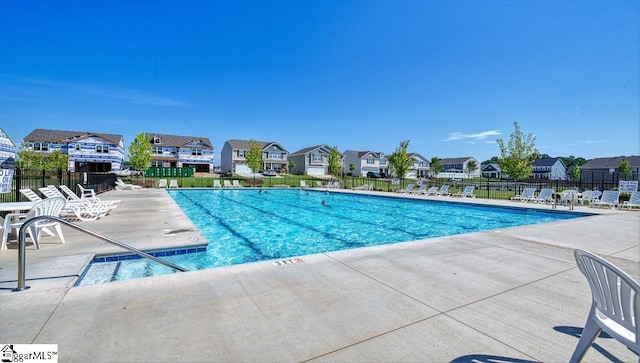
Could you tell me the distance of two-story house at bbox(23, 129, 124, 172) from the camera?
43.9 meters

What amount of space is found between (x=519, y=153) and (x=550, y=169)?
48737 mm

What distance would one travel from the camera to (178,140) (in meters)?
54.6

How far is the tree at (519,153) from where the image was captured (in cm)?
3095

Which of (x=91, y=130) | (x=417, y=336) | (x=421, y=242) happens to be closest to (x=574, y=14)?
(x=421, y=242)

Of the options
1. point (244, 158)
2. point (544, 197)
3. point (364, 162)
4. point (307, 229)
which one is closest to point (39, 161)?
point (244, 158)

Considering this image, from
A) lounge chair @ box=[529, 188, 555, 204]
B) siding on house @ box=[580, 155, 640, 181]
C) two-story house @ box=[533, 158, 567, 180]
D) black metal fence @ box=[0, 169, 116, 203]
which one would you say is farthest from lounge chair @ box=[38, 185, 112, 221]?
two-story house @ box=[533, 158, 567, 180]

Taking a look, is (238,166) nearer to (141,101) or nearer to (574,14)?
(141,101)

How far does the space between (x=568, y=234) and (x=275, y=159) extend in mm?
54078

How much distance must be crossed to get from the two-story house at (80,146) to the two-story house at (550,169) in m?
86.2

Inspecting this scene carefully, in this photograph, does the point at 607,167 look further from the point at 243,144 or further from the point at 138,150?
the point at 138,150

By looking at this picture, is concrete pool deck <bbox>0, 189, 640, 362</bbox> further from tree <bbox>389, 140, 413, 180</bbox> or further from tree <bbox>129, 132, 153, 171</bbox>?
tree <bbox>129, 132, 153, 171</bbox>

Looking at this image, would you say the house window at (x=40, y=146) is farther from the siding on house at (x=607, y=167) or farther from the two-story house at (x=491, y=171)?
the two-story house at (x=491, y=171)

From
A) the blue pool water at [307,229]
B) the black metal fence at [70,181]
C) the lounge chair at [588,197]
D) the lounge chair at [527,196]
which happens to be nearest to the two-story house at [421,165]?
the lounge chair at [527,196]

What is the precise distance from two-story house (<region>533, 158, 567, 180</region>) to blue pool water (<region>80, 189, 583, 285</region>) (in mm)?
67306
